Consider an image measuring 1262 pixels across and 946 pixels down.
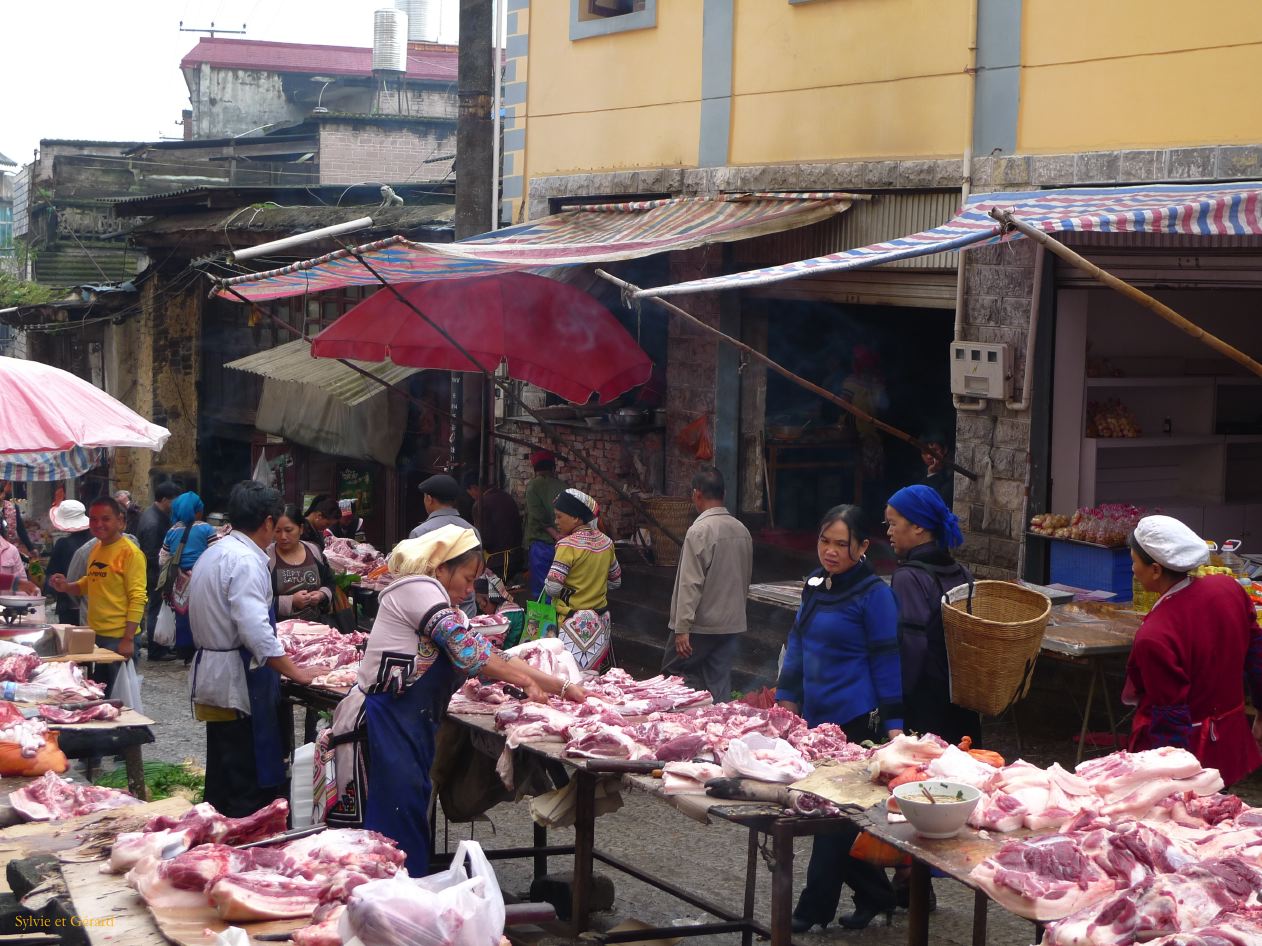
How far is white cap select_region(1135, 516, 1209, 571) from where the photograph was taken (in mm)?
6074

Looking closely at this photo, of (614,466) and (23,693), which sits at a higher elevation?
(614,466)

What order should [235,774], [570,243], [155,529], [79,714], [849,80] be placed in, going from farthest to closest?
1. [155,529]
2. [849,80]
3. [570,243]
4. [235,774]
5. [79,714]

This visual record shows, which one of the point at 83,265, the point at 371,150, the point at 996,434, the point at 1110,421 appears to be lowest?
the point at 996,434

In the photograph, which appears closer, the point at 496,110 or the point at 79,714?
the point at 79,714

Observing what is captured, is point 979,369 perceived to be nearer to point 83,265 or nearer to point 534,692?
point 534,692

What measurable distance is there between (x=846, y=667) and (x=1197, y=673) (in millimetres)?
1512

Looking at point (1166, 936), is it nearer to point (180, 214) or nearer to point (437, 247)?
point (437, 247)

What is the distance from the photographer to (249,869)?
15.2 feet

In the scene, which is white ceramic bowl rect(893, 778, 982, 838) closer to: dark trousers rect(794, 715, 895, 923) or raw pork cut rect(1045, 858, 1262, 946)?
raw pork cut rect(1045, 858, 1262, 946)

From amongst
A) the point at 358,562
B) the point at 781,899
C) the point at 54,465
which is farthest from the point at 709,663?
the point at 54,465

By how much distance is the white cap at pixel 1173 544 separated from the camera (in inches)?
Result: 239

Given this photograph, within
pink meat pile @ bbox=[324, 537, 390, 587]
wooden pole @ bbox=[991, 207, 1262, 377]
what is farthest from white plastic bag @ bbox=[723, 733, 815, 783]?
pink meat pile @ bbox=[324, 537, 390, 587]

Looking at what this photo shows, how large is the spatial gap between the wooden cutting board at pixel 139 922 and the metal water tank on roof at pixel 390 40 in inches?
1122

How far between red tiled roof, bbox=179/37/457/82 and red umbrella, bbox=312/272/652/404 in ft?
76.2
